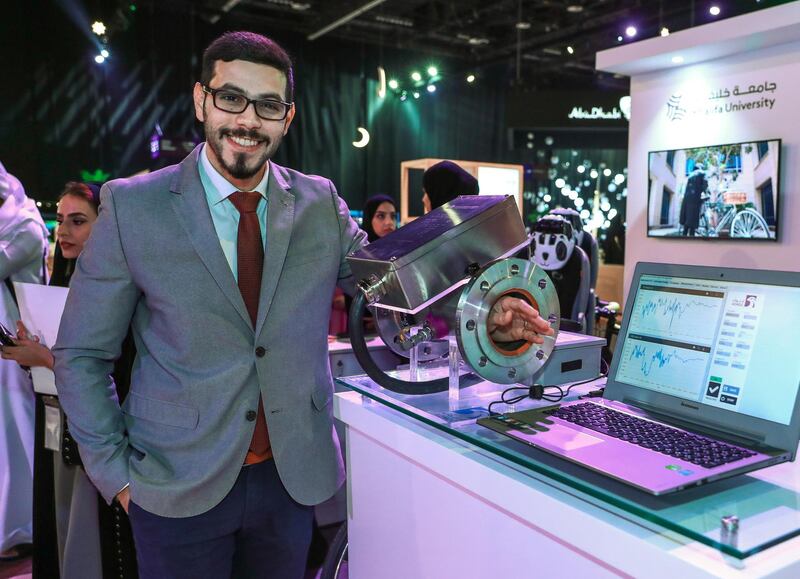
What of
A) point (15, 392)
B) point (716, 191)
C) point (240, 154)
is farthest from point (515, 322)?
point (716, 191)

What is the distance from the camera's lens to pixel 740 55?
479 centimetres

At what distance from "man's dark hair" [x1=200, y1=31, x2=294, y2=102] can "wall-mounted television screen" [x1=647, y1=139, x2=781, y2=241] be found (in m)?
4.29

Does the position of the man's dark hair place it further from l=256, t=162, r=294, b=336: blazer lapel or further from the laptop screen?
the laptop screen

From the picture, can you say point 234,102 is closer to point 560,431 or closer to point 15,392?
point 560,431

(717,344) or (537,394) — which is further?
(537,394)

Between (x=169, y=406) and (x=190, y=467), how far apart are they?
0.43 feet

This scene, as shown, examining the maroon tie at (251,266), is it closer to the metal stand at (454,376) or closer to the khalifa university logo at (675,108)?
the metal stand at (454,376)

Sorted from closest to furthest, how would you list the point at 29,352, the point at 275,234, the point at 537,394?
the point at 537,394 < the point at 275,234 < the point at 29,352

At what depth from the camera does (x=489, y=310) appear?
1.15 metres

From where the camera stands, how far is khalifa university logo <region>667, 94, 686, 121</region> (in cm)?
522

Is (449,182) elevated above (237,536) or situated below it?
above

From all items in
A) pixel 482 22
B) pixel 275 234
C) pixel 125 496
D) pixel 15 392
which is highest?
pixel 482 22

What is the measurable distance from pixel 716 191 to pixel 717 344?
4.37m

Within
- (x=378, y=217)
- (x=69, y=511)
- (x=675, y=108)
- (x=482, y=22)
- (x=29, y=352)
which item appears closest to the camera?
(x=29, y=352)
